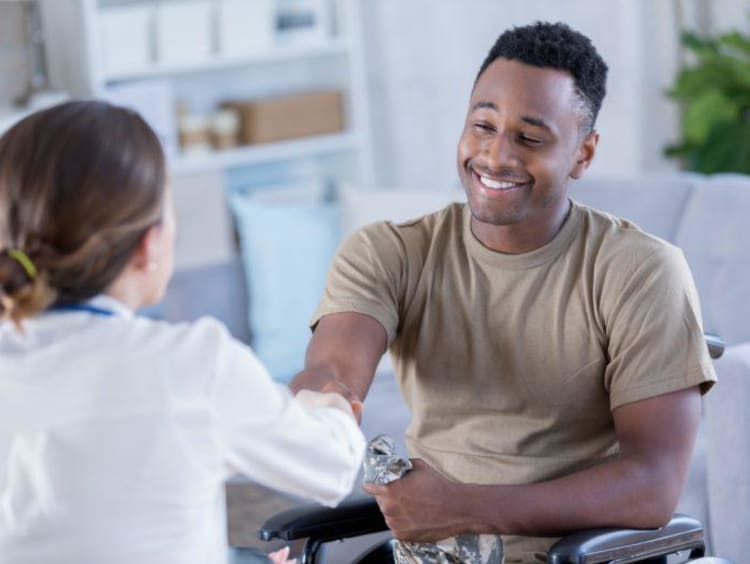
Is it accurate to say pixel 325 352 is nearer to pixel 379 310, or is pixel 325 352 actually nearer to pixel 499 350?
pixel 379 310

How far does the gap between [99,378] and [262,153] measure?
291cm

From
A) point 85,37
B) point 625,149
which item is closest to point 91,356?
point 85,37

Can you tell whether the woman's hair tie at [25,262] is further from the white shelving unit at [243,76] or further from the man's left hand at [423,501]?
the white shelving unit at [243,76]

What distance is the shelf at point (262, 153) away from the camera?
3939mm

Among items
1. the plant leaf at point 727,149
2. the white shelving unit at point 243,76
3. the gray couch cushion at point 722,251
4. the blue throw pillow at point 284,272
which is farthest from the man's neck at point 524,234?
the plant leaf at point 727,149

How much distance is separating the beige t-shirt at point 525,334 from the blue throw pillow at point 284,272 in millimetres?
1782

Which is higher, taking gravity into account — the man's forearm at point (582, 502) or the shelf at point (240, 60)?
the shelf at point (240, 60)

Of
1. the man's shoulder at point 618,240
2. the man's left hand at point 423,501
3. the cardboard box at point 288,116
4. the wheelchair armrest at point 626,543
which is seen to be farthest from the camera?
the cardboard box at point 288,116

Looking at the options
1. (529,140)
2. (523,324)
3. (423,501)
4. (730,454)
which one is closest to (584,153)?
(529,140)

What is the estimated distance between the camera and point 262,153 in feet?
13.5

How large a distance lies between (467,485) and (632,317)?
1.02ft

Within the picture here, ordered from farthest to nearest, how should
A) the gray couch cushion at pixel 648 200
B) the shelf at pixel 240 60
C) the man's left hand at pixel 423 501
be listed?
the shelf at pixel 240 60 → the gray couch cushion at pixel 648 200 → the man's left hand at pixel 423 501

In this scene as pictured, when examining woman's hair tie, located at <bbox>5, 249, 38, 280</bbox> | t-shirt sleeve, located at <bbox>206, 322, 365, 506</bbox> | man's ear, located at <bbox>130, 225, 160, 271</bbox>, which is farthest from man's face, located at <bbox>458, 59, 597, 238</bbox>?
woman's hair tie, located at <bbox>5, 249, 38, 280</bbox>

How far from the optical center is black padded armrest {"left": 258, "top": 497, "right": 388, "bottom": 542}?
1807mm
